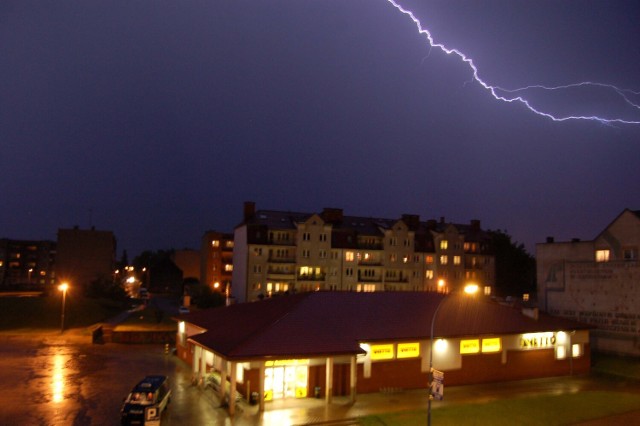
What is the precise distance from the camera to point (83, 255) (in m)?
109

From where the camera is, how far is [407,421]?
26328 millimetres

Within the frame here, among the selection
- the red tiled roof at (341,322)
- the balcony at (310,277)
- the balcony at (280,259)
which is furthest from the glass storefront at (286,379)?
the balcony at (310,277)

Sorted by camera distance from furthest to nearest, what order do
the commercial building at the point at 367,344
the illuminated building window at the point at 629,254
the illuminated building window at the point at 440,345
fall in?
1. the illuminated building window at the point at 629,254
2. the illuminated building window at the point at 440,345
3. the commercial building at the point at 367,344

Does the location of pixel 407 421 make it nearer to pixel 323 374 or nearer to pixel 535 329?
pixel 323 374

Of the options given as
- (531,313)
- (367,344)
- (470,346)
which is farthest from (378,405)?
(531,313)

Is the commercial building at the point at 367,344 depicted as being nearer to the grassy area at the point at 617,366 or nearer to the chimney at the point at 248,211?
the grassy area at the point at 617,366

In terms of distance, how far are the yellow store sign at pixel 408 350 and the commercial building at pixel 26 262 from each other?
15171cm

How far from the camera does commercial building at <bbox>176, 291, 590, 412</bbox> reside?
29.3 meters

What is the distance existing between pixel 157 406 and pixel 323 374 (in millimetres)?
9958

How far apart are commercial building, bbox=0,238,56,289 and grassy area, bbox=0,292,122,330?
96.1 meters

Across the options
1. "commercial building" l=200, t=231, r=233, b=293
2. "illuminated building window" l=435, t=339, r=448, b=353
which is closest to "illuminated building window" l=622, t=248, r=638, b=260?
"illuminated building window" l=435, t=339, r=448, b=353

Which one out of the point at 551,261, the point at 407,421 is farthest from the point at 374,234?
the point at 407,421

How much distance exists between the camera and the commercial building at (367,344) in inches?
1155

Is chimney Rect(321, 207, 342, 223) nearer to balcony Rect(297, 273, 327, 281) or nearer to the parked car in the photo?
balcony Rect(297, 273, 327, 281)
